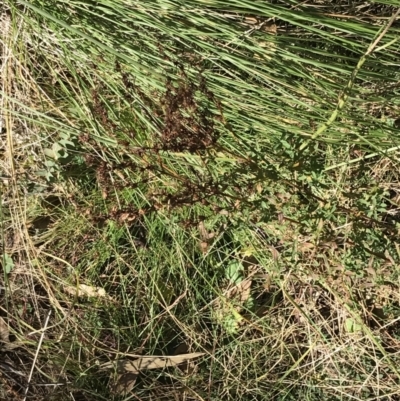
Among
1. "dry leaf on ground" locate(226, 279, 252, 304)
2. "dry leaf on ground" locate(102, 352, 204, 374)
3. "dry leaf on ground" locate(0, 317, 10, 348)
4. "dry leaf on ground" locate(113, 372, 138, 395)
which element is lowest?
"dry leaf on ground" locate(0, 317, 10, 348)

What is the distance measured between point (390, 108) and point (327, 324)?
67cm

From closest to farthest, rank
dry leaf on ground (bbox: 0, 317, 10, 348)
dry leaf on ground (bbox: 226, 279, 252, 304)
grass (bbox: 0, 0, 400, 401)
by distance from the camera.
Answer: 1. grass (bbox: 0, 0, 400, 401)
2. dry leaf on ground (bbox: 226, 279, 252, 304)
3. dry leaf on ground (bbox: 0, 317, 10, 348)

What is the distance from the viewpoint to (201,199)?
4.47 ft

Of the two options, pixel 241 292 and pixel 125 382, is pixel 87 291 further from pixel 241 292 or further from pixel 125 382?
pixel 241 292

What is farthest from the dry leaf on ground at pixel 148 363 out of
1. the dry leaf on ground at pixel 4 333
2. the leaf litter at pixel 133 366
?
Answer: the dry leaf on ground at pixel 4 333

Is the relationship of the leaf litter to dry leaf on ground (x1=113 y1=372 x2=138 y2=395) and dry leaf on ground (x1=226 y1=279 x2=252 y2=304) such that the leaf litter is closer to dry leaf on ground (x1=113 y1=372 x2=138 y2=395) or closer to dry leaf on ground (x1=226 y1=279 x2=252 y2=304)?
dry leaf on ground (x1=113 y1=372 x2=138 y2=395)

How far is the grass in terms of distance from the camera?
56.4 inches

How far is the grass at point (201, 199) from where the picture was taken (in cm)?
143

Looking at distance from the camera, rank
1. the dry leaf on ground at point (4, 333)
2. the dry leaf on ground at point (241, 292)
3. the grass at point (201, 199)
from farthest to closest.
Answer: the dry leaf on ground at point (4, 333)
the dry leaf on ground at point (241, 292)
the grass at point (201, 199)

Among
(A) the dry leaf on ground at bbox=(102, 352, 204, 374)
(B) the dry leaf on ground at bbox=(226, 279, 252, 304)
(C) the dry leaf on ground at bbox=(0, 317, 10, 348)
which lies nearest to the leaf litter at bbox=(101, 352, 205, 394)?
(A) the dry leaf on ground at bbox=(102, 352, 204, 374)

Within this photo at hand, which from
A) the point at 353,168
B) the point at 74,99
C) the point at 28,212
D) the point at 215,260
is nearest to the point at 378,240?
the point at 353,168

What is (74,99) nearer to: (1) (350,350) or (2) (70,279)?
(2) (70,279)

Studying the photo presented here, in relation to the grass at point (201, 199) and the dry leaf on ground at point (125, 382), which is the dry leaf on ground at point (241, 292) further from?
the dry leaf on ground at point (125, 382)

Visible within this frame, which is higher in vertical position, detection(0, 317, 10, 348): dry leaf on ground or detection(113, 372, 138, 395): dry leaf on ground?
detection(113, 372, 138, 395): dry leaf on ground
